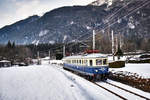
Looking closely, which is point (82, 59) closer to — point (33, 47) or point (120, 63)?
point (120, 63)

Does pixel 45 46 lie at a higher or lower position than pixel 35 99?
higher

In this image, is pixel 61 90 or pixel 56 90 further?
pixel 56 90

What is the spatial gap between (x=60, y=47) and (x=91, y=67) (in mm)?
130741

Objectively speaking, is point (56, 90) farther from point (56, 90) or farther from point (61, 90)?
point (61, 90)

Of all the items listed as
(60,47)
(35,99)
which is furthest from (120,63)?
(60,47)

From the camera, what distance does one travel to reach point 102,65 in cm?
2394

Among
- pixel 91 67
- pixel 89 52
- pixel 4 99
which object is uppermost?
pixel 89 52

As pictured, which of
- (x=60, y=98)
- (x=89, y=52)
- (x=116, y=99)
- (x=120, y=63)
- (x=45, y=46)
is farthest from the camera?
(x=45, y=46)

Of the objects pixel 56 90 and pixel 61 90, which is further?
pixel 56 90

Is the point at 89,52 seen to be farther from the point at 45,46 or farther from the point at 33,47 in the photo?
the point at 33,47

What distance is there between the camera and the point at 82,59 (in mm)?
27000

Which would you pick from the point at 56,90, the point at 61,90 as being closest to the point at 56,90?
the point at 56,90

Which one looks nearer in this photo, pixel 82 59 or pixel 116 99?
pixel 116 99

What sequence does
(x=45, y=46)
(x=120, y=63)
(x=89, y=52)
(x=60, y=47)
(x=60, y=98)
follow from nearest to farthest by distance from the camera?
(x=60, y=98)
(x=89, y=52)
(x=120, y=63)
(x=60, y=47)
(x=45, y=46)
